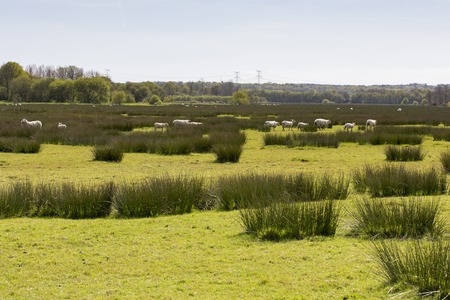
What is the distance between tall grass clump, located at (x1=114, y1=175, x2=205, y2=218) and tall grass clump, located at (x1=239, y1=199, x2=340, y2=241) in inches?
99.5

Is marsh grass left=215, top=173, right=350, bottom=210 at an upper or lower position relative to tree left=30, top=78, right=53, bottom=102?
lower

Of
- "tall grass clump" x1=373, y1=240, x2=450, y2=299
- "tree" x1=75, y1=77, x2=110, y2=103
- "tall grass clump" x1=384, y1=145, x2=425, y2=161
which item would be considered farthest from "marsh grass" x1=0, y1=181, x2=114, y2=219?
"tree" x1=75, y1=77, x2=110, y2=103

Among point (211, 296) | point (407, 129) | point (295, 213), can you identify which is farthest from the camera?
point (407, 129)

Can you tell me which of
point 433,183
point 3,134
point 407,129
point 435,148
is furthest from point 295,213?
point 407,129

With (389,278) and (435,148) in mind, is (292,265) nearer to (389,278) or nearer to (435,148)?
(389,278)

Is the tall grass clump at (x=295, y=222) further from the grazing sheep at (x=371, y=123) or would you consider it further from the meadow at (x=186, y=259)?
the grazing sheep at (x=371, y=123)

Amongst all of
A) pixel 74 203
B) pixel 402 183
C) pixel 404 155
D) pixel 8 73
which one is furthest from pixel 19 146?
pixel 8 73

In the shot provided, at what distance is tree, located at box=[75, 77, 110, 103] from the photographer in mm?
99938

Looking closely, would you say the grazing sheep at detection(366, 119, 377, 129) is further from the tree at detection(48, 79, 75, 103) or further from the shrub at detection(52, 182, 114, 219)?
the tree at detection(48, 79, 75, 103)

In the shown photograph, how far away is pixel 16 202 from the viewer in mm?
10234

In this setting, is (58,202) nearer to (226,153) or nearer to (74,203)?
(74,203)

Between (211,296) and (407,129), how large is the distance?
26.1 metres

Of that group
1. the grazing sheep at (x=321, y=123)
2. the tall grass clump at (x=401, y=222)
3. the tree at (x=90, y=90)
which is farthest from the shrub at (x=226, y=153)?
the tree at (x=90, y=90)

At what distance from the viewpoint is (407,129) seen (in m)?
29.5
